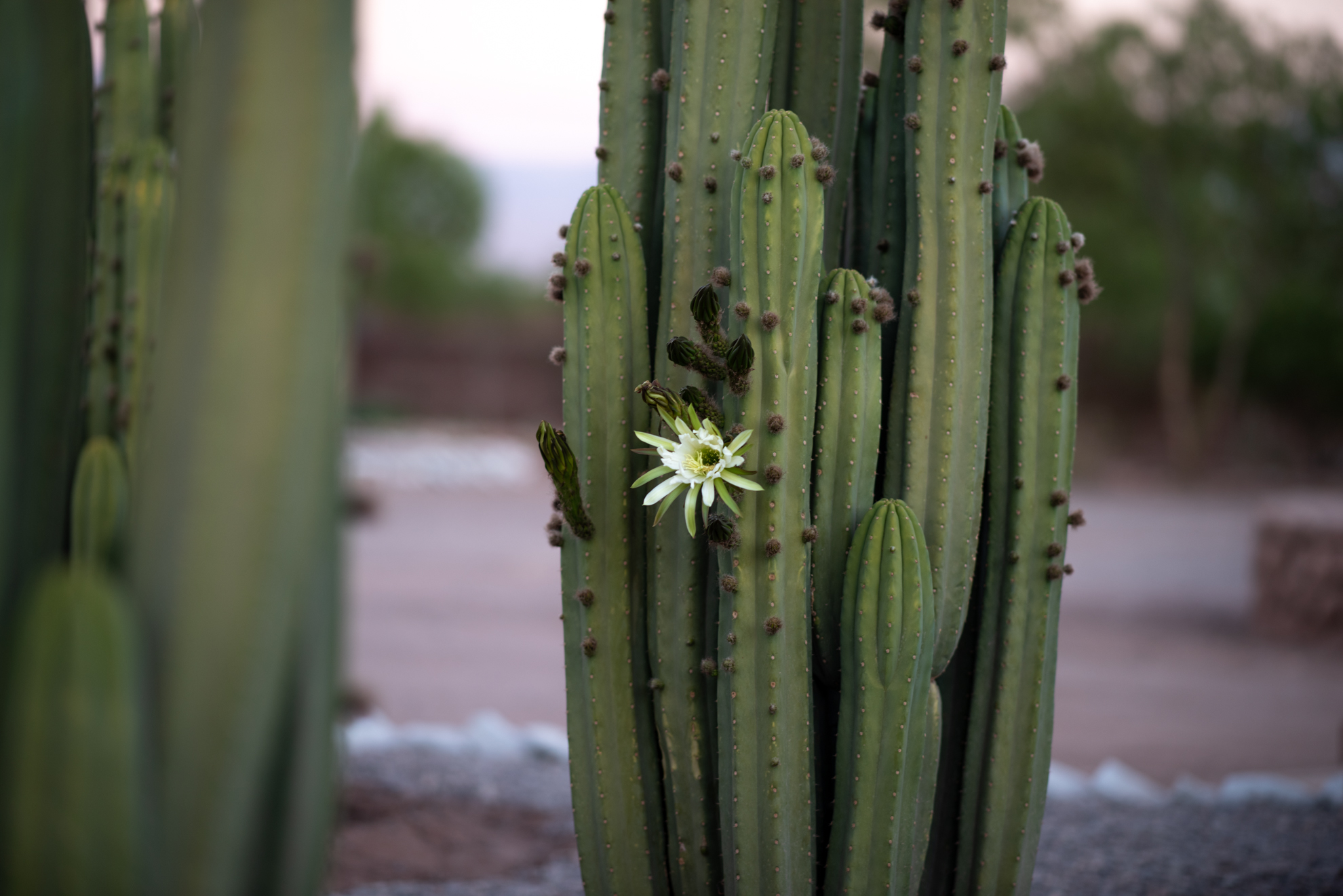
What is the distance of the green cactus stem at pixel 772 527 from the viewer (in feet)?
5.83

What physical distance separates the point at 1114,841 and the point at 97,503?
11.2 feet

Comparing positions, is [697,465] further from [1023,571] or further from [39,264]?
[39,264]

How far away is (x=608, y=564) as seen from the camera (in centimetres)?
196

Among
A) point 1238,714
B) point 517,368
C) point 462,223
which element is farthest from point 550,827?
point 462,223

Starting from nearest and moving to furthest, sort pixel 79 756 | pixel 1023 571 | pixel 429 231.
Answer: pixel 79 756 → pixel 1023 571 → pixel 429 231

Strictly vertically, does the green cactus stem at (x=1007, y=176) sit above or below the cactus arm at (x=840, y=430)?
above

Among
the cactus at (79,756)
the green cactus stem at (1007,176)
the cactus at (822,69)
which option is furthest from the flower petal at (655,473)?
the cactus at (79,756)

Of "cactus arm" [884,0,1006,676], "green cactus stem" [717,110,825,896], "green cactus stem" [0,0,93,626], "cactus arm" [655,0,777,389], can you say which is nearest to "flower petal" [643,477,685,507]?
"green cactus stem" [717,110,825,896]

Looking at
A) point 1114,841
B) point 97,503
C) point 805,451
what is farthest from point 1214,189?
point 97,503

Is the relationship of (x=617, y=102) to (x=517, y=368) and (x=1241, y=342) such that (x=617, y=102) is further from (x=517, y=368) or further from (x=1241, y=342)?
(x=517, y=368)

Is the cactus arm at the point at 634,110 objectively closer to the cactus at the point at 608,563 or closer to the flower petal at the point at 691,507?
the cactus at the point at 608,563

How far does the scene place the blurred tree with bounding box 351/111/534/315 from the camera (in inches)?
1133

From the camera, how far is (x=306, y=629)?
0.80 metres

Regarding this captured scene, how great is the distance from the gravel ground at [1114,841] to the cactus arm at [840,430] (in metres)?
1.67
